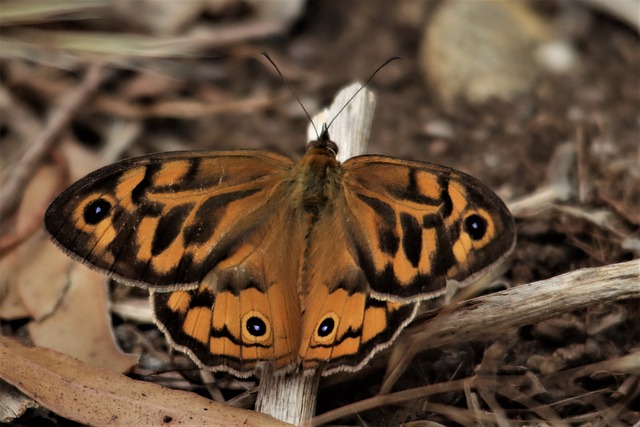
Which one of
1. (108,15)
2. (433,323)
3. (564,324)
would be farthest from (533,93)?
(108,15)

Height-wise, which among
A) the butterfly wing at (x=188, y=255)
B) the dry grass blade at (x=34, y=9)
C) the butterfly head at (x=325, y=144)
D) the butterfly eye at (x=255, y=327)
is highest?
the dry grass blade at (x=34, y=9)

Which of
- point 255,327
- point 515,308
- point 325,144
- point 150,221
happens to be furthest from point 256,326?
point 515,308

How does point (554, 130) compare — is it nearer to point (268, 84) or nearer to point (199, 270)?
point (268, 84)

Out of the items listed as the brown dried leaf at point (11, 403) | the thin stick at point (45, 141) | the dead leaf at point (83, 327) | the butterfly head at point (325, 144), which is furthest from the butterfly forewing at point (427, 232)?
the thin stick at point (45, 141)

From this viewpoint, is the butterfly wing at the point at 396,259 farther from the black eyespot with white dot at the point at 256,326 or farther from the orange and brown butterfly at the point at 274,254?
the black eyespot with white dot at the point at 256,326

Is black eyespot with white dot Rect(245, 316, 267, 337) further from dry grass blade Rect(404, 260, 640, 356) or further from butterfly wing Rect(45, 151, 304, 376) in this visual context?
dry grass blade Rect(404, 260, 640, 356)

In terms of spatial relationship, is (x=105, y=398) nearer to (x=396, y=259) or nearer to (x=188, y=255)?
(x=188, y=255)
